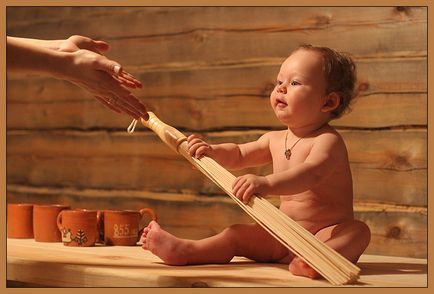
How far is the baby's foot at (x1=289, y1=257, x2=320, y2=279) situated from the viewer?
1.19m

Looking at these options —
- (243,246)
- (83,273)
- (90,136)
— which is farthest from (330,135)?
(90,136)

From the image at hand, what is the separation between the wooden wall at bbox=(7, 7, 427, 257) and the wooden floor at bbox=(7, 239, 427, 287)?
0.25 m

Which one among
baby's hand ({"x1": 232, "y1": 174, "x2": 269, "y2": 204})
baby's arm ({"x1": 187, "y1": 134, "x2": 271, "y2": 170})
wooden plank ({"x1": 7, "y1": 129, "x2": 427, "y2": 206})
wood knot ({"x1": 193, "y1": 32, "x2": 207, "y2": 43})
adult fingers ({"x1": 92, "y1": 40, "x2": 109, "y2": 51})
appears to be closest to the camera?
baby's hand ({"x1": 232, "y1": 174, "x2": 269, "y2": 204})

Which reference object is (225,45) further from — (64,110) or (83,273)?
(83,273)

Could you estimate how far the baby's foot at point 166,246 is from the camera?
1.31 m

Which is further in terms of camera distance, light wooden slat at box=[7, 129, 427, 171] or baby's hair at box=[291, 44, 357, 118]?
light wooden slat at box=[7, 129, 427, 171]

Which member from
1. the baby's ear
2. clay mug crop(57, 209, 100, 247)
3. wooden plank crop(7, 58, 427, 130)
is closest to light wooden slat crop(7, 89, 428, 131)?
wooden plank crop(7, 58, 427, 130)

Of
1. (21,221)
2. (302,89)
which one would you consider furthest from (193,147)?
(21,221)

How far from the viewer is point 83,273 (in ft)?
4.16

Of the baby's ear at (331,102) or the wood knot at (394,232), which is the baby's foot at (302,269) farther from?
the wood knot at (394,232)

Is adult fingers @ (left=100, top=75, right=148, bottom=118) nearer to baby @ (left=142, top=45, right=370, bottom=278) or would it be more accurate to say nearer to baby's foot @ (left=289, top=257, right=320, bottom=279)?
baby @ (left=142, top=45, right=370, bottom=278)

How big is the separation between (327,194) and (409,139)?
428 mm

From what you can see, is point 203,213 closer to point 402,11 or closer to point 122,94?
point 122,94

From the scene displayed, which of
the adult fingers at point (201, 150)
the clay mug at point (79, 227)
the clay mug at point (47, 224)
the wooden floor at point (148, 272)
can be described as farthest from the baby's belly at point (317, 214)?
the clay mug at point (47, 224)
